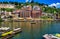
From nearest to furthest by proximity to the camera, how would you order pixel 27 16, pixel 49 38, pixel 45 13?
pixel 49 38
pixel 27 16
pixel 45 13

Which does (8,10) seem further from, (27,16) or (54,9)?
(54,9)

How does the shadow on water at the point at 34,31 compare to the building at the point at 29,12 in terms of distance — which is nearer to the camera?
the shadow on water at the point at 34,31

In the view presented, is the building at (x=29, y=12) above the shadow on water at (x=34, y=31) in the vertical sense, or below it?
above

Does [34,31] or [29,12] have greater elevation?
[29,12]

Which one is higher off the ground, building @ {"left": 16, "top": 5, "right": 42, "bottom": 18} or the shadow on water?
building @ {"left": 16, "top": 5, "right": 42, "bottom": 18}

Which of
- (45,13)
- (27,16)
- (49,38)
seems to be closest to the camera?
(49,38)

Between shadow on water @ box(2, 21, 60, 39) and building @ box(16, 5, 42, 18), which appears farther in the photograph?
building @ box(16, 5, 42, 18)

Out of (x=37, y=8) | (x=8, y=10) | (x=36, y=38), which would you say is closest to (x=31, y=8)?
(x=37, y=8)

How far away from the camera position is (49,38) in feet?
24.5

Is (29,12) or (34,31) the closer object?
(34,31)

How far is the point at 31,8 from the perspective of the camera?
18453 millimetres

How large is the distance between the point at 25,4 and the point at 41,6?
132 cm

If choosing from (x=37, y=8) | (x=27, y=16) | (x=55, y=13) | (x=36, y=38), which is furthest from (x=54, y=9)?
(x=36, y=38)

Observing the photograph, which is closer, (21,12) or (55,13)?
(21,12)
